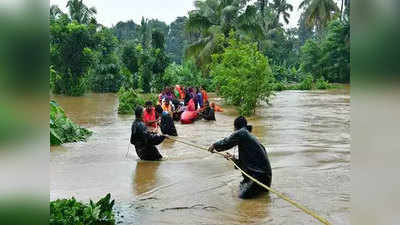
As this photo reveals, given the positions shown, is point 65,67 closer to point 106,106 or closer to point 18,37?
point 106,106

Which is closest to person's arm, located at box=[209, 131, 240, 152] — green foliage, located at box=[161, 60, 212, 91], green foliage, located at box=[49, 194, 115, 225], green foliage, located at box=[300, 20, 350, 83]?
green foliage, located at box=[49, 194, 115, 225]

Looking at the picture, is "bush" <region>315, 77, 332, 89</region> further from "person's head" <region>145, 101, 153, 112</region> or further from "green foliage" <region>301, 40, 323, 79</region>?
"person's head" <region>145, 101, 153, 112</region>

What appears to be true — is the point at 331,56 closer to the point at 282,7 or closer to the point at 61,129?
the point at 282,7


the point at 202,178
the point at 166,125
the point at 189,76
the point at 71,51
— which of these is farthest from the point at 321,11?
the point at 202,178

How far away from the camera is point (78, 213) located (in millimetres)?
4785

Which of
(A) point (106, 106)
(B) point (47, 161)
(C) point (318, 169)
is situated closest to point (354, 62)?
(B) point (47, 161)

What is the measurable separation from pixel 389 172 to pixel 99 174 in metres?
7.64

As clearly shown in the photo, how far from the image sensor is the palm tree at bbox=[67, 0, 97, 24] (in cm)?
3381

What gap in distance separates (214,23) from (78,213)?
27.2 metres

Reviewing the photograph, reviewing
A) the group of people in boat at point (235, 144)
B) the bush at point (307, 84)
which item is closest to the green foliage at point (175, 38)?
the bush at point (307, 84)

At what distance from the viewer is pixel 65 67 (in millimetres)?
29547

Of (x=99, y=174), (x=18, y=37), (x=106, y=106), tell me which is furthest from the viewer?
(x=106, y=106)

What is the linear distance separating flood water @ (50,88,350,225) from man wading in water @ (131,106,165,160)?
0.78ft

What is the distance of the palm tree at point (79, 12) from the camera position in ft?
111
